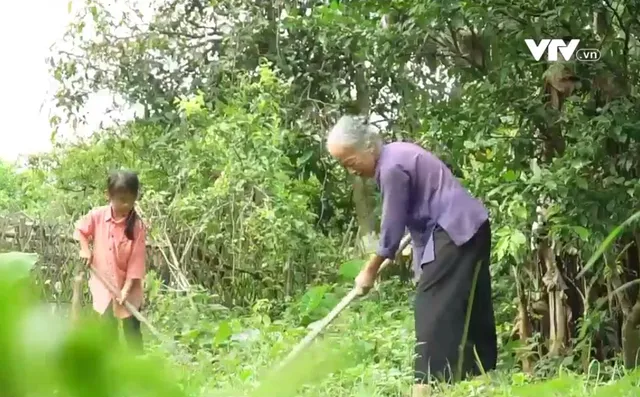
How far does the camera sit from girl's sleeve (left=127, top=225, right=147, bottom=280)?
9.86ft

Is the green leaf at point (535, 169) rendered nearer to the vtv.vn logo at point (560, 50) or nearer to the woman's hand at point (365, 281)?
the vtv.vn logo at point (560, 50)

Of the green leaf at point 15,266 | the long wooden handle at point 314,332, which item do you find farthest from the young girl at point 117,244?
the green leaf at point 15,266

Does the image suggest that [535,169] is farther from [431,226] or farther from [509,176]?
[431,226]

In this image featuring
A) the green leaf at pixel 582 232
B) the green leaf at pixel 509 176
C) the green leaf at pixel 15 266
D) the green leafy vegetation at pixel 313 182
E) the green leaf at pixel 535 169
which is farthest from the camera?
the green leaf at pixel 509 176

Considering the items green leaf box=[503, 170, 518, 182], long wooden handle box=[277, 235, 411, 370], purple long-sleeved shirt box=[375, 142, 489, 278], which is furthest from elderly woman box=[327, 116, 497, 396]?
green leaf box=[503, 170, 518, 182]

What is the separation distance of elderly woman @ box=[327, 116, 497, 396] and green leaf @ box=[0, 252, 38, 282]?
2.11 metres

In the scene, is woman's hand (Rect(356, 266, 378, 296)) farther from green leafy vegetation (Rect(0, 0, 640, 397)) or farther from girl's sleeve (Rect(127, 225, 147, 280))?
girl's sleeve (Rect(127, 225, 147, 280))

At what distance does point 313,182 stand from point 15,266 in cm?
462

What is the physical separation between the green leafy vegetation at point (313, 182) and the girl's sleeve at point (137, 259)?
27 cm

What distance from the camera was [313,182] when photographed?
4.76 metres

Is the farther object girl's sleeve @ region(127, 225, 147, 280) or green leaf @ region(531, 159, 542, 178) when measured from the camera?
girl's sleeve @ region(127, 225, 147, 280)

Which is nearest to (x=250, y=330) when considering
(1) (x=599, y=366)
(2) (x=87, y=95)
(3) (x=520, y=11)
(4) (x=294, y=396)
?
(1) (x=599, y=366)

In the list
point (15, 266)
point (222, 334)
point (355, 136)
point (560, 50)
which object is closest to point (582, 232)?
point (560, 50)

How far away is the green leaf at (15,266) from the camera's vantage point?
133 mm
